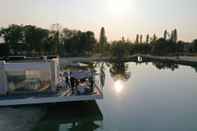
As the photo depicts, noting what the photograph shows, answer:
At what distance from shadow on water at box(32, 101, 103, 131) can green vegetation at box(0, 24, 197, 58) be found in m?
21.3

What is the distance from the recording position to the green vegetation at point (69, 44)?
116 ft

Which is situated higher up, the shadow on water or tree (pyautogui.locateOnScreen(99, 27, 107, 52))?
tree (pyautogui.locateOnScreen(99, 27, 107, 52))

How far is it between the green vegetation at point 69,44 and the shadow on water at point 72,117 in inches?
840

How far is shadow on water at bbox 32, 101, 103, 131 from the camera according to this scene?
8445mm

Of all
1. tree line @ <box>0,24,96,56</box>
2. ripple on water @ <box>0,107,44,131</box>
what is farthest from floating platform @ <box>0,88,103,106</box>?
tree line @ <box>0,24,96,56</box>

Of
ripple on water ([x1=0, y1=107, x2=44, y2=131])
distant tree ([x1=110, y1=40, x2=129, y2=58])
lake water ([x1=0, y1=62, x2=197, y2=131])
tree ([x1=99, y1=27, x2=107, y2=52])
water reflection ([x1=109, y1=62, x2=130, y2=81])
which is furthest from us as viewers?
tree ([x1=99, y1=27, x2=107, y2=52])

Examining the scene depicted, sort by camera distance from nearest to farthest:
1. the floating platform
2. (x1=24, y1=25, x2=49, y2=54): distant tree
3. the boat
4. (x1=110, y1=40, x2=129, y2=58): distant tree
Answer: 1. the floating platform
2. the boat
3. (x1=24, y1=25, x2=49, y2=54): distant tree
4. (x1=110, y1=40, x2=129, y2=58): distant tree

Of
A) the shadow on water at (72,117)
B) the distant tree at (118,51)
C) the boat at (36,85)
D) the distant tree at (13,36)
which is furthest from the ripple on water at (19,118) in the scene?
the distant tree at (118,51)

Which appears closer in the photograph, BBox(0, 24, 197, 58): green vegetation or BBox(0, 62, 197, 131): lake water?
BBox(0, 62, 197, 131): lake water

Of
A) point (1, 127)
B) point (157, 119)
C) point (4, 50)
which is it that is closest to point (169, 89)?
point (157, 119)

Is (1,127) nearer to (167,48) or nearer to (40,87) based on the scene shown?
(40,87)

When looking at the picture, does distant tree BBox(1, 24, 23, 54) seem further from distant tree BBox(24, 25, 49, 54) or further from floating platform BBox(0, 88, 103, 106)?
floating platform BBox(0, 88, 103, 106)

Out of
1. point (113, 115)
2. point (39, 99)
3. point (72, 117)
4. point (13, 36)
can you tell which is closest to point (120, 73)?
point (113, 115)

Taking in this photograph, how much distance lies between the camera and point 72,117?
9.34 m
